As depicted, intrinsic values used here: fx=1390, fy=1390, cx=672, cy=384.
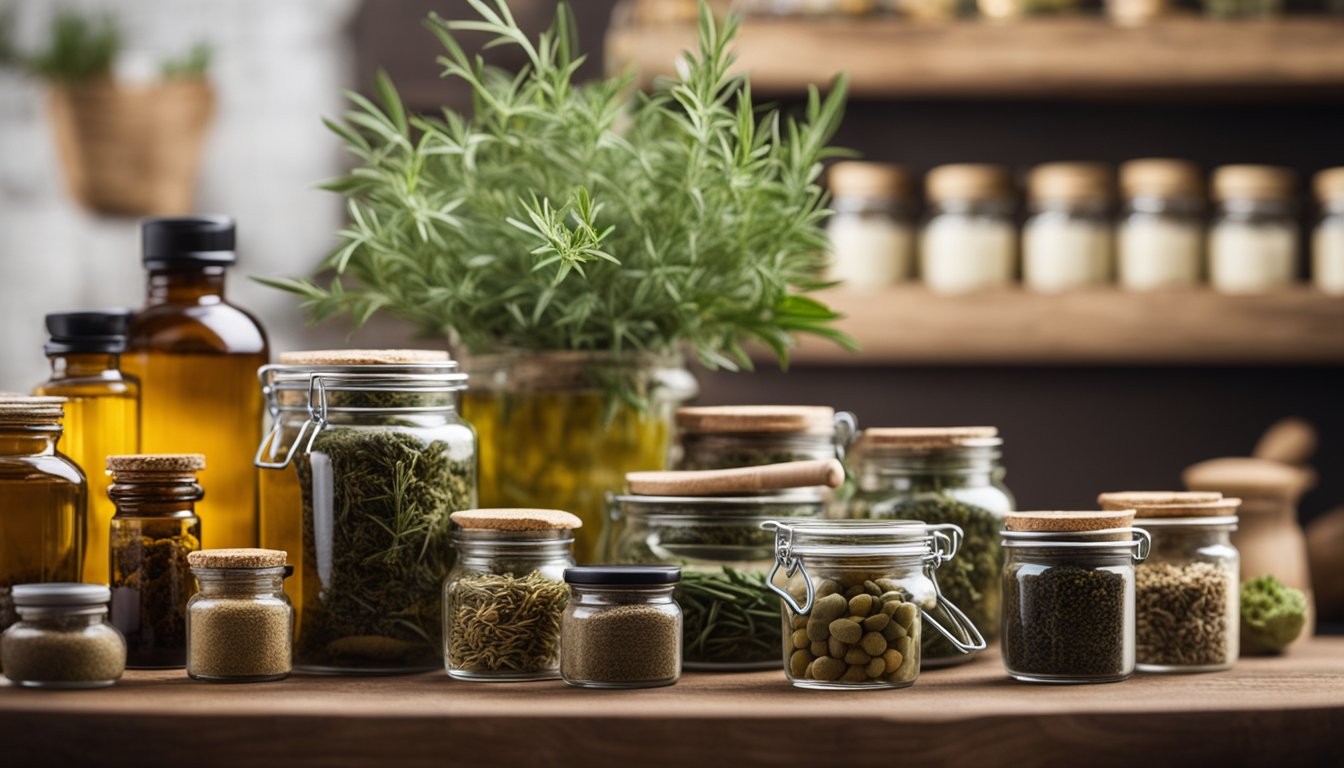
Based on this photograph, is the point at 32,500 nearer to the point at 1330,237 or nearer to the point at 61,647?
the point at 61,647

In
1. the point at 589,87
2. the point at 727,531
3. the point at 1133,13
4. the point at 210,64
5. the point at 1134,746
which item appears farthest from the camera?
the point at 210,64

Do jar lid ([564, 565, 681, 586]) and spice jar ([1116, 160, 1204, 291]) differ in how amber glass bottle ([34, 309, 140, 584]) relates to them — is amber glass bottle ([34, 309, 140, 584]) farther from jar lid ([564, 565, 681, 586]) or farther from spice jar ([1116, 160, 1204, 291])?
spice jar ([1116, 160, 1204, 291])

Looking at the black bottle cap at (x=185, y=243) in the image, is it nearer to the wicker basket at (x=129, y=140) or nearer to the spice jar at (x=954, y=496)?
the spice jar at (x=954, y=496)

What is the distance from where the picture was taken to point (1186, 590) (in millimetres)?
927

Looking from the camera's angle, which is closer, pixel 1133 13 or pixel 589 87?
pixel 589 87

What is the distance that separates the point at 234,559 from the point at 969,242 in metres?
1.35

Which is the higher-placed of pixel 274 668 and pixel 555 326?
pixel 555 326

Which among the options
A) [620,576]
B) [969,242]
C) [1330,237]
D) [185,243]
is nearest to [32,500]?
[185,243]

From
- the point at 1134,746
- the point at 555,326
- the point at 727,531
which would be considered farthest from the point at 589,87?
the point at 1134,746

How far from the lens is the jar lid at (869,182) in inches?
74.7

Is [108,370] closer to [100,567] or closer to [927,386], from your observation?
[100,567]

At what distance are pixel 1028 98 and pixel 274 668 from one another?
5.55ft

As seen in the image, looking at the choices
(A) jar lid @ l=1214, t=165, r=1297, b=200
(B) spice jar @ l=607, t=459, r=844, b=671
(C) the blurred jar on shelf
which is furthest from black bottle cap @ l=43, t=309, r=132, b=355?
(C) the blurred jar on shelf

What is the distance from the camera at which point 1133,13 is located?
199 cm
